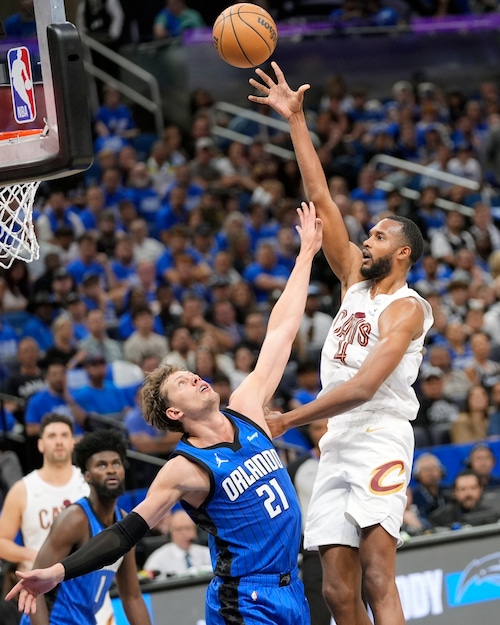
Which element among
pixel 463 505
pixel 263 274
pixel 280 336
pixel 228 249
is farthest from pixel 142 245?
pixel 280 336

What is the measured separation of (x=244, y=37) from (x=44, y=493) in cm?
305

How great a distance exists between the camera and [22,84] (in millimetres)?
5047

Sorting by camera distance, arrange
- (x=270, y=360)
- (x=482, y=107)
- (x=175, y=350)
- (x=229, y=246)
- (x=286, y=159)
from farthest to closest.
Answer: (x=482, y=107) < (x=286, y=159) < (x=229, y=246) < (x=175, y=350) < (x=270, y=360)

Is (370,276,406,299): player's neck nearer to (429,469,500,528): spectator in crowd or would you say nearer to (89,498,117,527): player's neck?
(89,498,117,527): player's neck

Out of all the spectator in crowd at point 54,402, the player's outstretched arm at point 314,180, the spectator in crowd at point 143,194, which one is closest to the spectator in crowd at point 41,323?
the spectator in crowd at point 54,402

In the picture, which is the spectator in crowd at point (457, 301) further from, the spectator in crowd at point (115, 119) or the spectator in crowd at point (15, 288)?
the spectator in crowd at point (115, 119)

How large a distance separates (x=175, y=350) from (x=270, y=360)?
5.33 meters

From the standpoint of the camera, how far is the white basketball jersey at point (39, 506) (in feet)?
23.2

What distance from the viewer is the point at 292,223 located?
13.9 m

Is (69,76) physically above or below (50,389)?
above

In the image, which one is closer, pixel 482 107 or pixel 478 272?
pixel 478 272

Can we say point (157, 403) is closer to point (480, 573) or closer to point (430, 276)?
point (480, 573)

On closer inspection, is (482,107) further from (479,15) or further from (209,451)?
(209,451)

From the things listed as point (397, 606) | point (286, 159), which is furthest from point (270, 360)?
A: point (286, 159)
